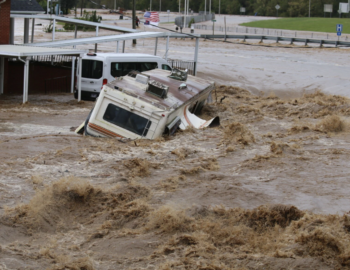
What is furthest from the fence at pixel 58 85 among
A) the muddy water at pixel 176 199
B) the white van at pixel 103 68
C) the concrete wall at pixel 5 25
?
the muddy water at pixel 176 199

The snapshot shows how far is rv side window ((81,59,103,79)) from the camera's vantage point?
17609 mm

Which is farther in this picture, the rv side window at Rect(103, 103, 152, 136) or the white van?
the white van

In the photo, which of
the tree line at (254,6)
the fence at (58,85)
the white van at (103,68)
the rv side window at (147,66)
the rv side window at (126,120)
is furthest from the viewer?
the tree line at (254,6)

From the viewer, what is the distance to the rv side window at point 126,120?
39.4 feet

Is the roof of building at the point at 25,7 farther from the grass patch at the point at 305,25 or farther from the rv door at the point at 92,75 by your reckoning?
the grass patch at the point at 305,25

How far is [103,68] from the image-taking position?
57.2 ft

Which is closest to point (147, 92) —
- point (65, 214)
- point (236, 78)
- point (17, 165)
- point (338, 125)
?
point (17, 165)

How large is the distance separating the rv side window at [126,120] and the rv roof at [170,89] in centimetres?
48

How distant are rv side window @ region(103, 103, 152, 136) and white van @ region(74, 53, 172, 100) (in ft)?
18.3

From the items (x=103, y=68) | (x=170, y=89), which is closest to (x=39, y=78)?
(x=103, y=68)

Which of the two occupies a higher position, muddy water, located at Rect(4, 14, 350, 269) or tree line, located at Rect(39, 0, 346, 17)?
tree line, located at Rect(39, 0, 346, 17)

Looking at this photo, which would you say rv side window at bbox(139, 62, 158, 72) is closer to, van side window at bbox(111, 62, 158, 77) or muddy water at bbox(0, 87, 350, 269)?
van side window at bbox(111, 62, 158, 77)

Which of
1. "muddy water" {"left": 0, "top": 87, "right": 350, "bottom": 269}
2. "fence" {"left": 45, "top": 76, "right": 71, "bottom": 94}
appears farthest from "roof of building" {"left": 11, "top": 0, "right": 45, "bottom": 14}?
"muddy water" {"left": 0, "top": 87, "right": 350, "bottom": 269}

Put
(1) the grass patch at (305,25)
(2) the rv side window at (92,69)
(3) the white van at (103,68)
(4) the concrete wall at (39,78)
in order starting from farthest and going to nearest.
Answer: (1) the grass patch at (305,25)
(4) the concrete wall at (39,78)
(2) the rv side window at (92,69)
(3) the white van at (103,68)
